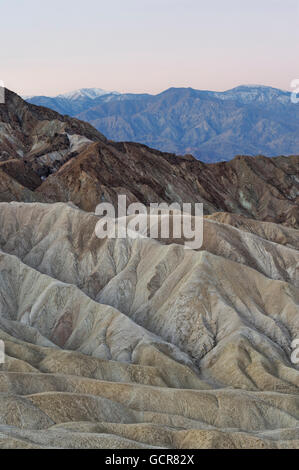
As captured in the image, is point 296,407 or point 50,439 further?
point 296,407

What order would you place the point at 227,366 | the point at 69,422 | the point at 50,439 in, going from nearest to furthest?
1. the point at 50,439
2. the point at 69,422
3. the point at 227,366

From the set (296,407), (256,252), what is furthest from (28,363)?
(256,252)

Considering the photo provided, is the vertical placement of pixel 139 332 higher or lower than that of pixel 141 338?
higher

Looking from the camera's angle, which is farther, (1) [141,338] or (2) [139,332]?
(2) [139,332]

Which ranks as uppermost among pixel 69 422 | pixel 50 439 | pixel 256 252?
pixel 50 439

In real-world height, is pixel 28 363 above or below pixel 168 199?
above

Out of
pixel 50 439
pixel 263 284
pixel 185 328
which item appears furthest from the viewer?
pixel 263 284
